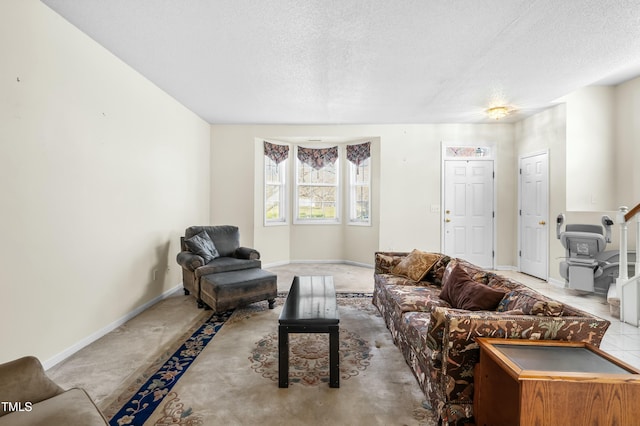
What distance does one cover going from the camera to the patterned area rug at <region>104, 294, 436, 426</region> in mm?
1740

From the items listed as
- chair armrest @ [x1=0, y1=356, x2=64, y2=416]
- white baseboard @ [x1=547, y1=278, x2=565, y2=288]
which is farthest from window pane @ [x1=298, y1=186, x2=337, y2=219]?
chair armrest @ [x1=0, y1=356, x2=64, y2=416]

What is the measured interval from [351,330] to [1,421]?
238 cm

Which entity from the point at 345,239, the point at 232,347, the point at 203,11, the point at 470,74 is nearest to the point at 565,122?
the point at 470,74

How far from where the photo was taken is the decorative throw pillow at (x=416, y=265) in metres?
3.14

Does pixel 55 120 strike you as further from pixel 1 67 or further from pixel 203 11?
pixel 203 11

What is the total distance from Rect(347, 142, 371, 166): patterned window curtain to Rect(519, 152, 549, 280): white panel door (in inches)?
107

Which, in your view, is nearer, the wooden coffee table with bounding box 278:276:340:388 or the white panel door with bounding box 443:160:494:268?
the wooden coffee table with bounding box 278:276:340:388

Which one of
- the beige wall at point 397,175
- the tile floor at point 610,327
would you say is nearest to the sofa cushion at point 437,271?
the tile floor at point 610,327

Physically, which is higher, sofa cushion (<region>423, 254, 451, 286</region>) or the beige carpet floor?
sofa cushion (<region>423, 254, 451, 286</region>)

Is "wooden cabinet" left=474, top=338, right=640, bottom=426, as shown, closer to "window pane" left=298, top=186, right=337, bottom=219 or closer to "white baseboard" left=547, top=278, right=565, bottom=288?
"white baseboard" left=547, top=278, right=565, bottom=288

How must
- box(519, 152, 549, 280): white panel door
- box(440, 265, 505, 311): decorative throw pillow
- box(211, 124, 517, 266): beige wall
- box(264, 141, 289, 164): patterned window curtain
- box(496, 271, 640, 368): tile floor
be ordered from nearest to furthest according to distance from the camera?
box(440, 265, 505, 311): decorative throw pillow, box(496, 271, 640, 368): tile floor, box(519, 152, 549, 280): white panel door, box(211, 124, 517, 266): beige wall, box(264, 141, 289, 164): patterned window curtain

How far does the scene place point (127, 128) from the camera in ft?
10.6

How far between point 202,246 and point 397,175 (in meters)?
3.61

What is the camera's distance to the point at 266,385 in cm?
204
